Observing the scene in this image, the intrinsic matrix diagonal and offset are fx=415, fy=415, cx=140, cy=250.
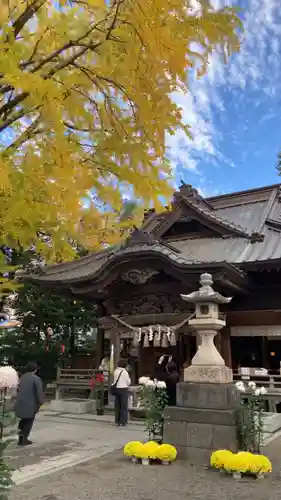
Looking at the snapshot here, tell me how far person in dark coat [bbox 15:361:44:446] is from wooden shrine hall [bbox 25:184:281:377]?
4944 millimetres

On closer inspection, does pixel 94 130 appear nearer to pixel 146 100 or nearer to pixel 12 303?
pixel 146 100

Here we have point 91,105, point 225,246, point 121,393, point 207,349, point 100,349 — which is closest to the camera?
point 91,105

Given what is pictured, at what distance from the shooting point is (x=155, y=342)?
42.9ft

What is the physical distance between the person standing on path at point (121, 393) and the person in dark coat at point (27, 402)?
2.31 metres

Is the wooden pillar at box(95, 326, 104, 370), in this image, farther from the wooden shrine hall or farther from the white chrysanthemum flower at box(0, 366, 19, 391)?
the white chrysanthemum flower at box(0, 366, 19, 391)

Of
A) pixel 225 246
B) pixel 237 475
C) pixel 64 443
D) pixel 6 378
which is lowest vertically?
pixel 64 443

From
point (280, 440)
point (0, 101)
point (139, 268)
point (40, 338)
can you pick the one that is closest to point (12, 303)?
point (40, 338)

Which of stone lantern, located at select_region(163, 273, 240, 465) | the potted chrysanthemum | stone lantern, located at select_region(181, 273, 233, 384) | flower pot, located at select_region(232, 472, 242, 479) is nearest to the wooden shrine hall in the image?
stone lantern, located at select_region(181, 273, 233, 384)

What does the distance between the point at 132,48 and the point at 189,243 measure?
13033 mm

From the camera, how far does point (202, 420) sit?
6766 millimetres

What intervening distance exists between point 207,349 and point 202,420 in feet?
3.93

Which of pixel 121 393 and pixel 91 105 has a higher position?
pixel 91 105

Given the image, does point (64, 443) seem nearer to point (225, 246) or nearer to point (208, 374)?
point (208, 374)

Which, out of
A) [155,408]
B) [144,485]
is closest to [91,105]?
[144,485]
